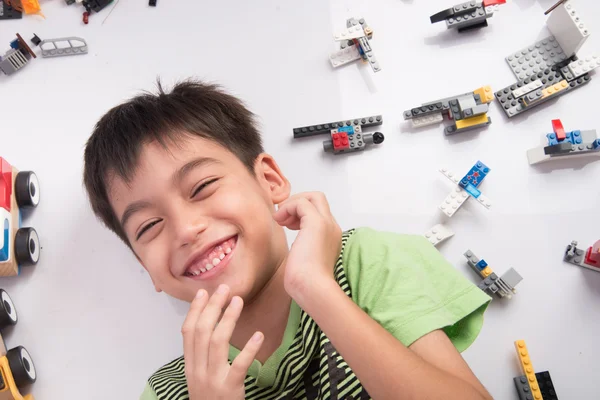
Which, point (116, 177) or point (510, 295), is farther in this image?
point (510, 295)

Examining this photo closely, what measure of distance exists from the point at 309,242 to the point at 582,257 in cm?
67

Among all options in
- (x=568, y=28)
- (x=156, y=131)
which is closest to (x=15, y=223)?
(x=156, y=131)

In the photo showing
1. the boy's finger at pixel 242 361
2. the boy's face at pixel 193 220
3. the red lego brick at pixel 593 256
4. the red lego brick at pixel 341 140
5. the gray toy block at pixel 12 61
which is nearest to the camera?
the boy's finger at pixel 242 361

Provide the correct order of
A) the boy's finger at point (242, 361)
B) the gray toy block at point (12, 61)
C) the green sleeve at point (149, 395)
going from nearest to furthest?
the boy's finger at point (242, 361)
the green sleeve at point (149, 395)
the gray toy block at point (12, 61)

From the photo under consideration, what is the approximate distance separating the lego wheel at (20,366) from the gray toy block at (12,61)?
703 mm

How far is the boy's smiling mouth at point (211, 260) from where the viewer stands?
2.52 ft

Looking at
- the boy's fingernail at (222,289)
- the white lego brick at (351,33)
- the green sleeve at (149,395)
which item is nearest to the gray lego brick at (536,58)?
the white lego brick at (351,33)

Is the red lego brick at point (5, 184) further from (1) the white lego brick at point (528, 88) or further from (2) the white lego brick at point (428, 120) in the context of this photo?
(1) the white lego brick at point (528, 88)

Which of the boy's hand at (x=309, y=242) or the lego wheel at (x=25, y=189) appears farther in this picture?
the lego wheel at (x=25, y=189)

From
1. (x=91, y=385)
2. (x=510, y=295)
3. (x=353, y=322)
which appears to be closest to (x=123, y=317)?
(x=91, y=385)

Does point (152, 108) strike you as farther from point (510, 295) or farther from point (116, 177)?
point (510, 295)

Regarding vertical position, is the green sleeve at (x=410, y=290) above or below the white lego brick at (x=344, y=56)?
below

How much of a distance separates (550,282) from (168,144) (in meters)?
0.86

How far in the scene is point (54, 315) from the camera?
1.10 m
